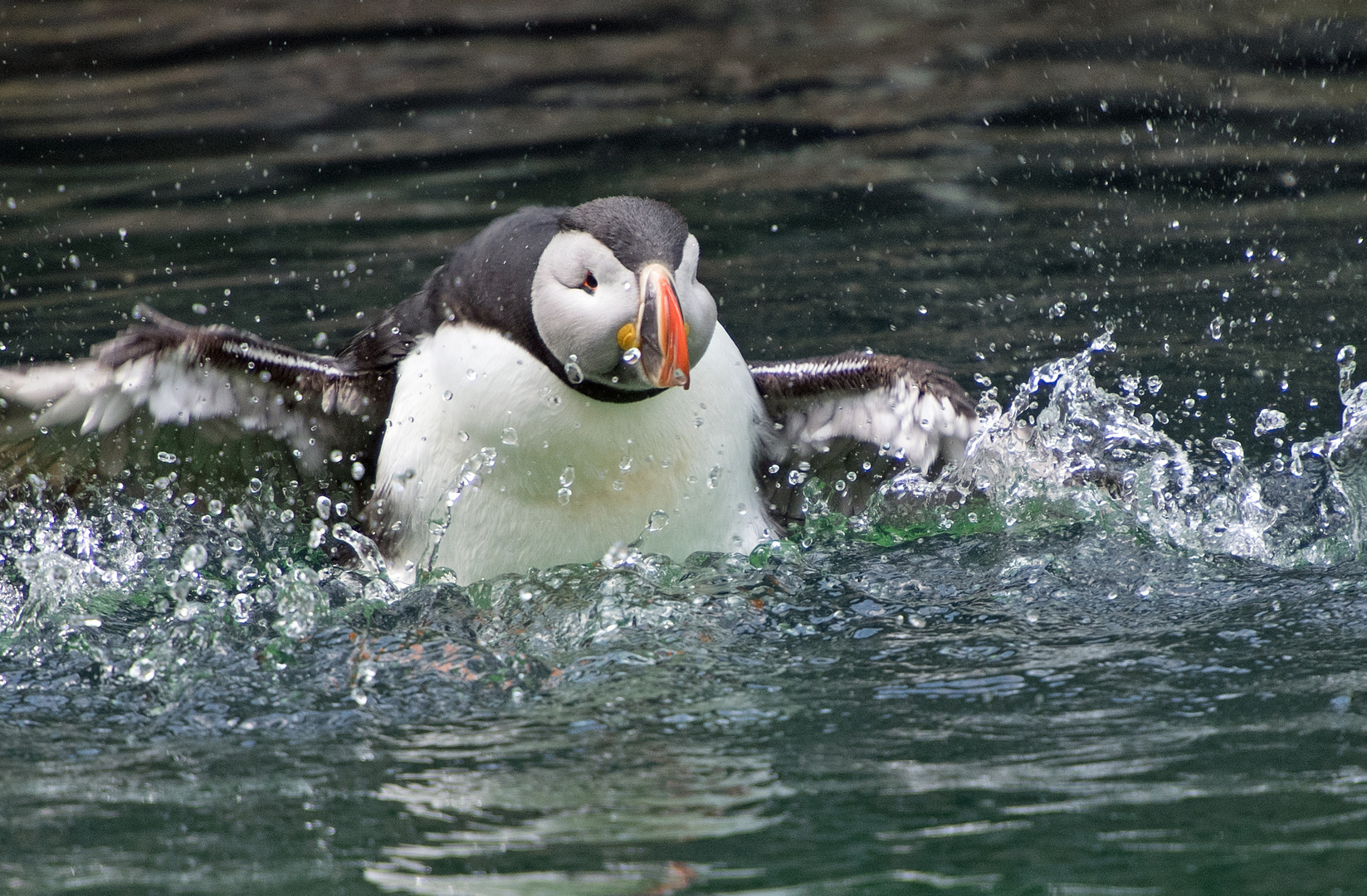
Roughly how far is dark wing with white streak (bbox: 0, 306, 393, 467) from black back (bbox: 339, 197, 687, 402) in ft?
0.47

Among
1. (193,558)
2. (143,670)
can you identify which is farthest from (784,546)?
(143,670)

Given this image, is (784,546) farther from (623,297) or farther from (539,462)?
(623,297)

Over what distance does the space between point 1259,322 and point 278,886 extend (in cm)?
560

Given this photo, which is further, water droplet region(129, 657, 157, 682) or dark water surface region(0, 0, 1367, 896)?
water droplet region(129, 657, 157, 682)

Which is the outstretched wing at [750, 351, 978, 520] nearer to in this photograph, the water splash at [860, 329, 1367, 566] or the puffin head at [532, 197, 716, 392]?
the water splash at [860, 329, 1367, 566]

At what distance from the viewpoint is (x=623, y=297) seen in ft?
13.9

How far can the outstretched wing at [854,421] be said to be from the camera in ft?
17.1

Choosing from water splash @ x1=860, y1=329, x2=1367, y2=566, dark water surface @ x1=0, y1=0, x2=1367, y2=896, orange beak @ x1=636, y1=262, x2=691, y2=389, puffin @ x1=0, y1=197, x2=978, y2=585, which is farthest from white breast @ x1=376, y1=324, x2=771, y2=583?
water splash @ x1=860, y1=329, x2=1367, y2=566

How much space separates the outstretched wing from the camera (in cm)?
521

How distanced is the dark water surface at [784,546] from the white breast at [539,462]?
0.13 m

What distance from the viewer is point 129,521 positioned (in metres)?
5.20

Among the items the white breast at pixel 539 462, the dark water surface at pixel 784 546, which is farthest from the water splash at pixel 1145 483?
the white breast at pixel 539 462

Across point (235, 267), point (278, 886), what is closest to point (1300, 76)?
point (235, 267)

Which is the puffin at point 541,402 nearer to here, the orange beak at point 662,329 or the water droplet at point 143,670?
the orange beak at point 662,329
